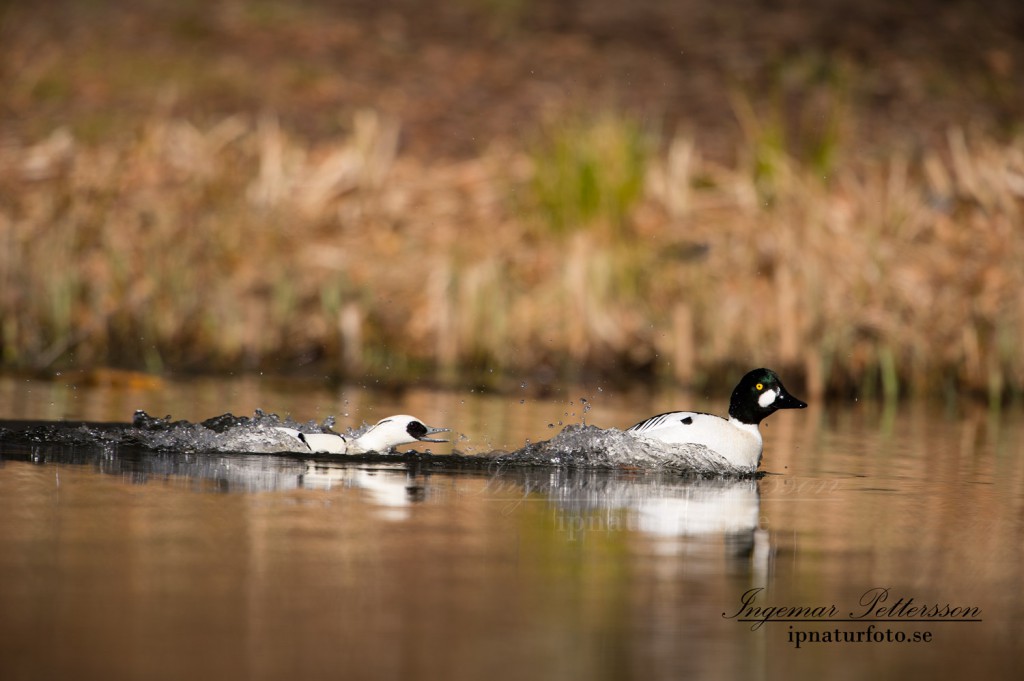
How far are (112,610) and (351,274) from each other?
446 inches

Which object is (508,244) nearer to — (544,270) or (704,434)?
(544,270)

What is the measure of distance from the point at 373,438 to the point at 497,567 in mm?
3514

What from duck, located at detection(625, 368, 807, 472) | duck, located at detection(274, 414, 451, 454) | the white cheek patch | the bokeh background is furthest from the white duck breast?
the bokeh background

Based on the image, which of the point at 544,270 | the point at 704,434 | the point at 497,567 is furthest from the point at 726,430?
the point at 544,270

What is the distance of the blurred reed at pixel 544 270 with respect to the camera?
48.1 feet

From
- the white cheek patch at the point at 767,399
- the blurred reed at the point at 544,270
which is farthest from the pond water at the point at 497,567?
the blurred reed at the point at 544,270

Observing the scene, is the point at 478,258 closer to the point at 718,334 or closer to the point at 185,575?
the point at 718,334

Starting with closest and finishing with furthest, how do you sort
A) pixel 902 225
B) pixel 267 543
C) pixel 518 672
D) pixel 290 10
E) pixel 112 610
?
1. pixel 518 672
2. pixel 112 610
3. pixel 267 543
4. pixel 902 225
5. pixel 290 10

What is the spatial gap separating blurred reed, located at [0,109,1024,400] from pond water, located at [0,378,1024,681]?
14.0 feet

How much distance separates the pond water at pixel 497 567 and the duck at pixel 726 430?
0.19 meters

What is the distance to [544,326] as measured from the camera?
15164mm

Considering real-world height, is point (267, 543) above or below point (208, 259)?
below

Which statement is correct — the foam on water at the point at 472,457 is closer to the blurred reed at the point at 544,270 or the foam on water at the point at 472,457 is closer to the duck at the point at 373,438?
the duck at the point at 373,438

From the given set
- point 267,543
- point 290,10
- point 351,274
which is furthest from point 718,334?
point 290,10
